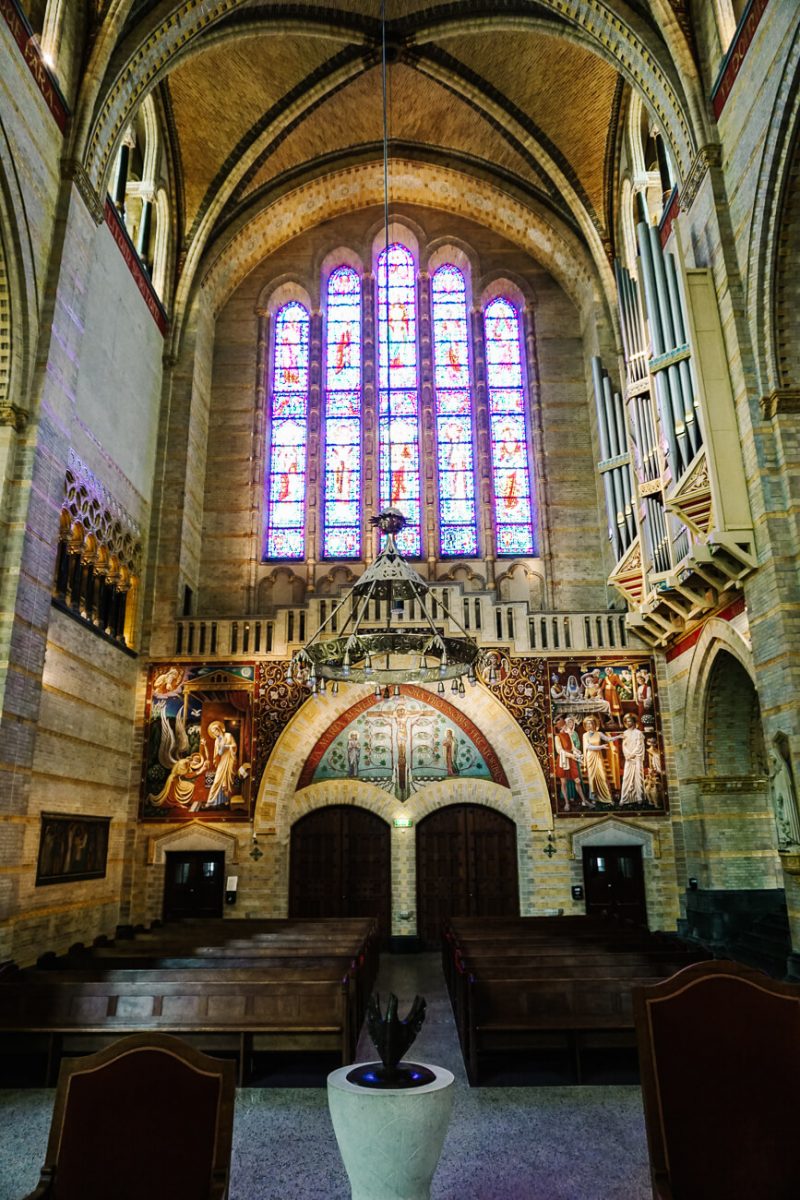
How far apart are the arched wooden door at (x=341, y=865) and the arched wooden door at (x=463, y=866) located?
2.31 feet

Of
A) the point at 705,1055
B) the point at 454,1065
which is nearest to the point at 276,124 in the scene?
the point at 454,1065

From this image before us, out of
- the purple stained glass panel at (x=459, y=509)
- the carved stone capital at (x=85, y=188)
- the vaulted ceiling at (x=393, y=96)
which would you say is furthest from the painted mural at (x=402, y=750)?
the vaulted ceiling at (x=393, y=96)

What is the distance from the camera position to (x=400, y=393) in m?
19.6

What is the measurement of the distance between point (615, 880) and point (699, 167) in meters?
11.8

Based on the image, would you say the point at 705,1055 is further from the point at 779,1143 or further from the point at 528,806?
the point at 528,806

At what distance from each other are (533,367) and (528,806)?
10154mm

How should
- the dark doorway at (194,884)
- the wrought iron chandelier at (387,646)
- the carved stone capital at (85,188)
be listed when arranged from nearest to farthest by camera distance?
the wrought iron chandelier at (387,646), the carved stone capital at (85,188), the dark doorway at (194,884)

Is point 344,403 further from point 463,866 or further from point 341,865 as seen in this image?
point 463,866

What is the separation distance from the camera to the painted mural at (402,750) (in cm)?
1606

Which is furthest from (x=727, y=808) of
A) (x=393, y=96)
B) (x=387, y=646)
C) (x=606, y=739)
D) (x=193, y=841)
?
(x=393, y=96)

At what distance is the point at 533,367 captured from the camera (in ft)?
64.5

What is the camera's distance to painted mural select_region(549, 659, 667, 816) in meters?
15.4

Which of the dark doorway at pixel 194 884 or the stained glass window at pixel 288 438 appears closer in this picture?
the dark doorway at pixel 194 884

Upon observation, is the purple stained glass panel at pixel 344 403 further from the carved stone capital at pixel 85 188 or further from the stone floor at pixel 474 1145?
the stone floor at pixel 474 1145
